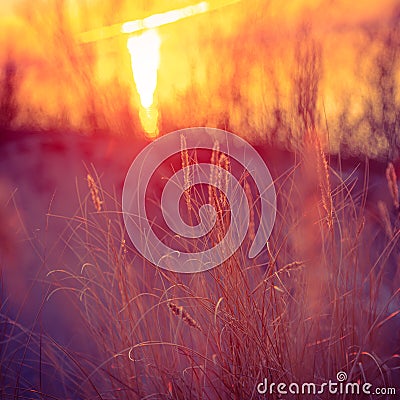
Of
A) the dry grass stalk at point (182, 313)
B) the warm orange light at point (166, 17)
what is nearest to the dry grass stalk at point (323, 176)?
the dry grass stalk at point (182, 313)

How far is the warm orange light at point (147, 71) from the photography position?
355cm

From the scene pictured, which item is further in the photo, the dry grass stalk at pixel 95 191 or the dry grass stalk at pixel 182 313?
the dry grass stalk at pixel 95 191

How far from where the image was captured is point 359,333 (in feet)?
6.03

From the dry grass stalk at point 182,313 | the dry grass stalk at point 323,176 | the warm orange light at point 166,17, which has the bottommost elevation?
the dry grass stalk at point 182,313

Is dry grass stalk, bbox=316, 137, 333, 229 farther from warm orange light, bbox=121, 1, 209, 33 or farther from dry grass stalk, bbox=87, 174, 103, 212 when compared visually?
warm orange light, bbox=121, 1, 209, 33

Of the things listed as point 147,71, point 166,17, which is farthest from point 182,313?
point 166,17

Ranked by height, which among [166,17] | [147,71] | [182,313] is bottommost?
[182,313]

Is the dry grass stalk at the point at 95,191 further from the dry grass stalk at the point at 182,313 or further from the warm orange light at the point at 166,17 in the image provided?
the warm orange light at the point at 166,17

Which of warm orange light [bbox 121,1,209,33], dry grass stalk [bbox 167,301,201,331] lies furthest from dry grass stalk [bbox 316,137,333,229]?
warm orange light [bbox 121,1,209,33]

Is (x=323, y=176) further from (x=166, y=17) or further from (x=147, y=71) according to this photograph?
(x=166, y=17)

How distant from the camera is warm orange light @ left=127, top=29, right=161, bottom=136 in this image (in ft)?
11.6

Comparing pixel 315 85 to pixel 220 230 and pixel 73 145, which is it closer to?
pixel 73 145

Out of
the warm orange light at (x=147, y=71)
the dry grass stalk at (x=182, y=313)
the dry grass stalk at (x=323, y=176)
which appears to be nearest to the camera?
the dry grass stalk at (x=182, y=313)

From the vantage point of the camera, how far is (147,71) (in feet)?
11.6
